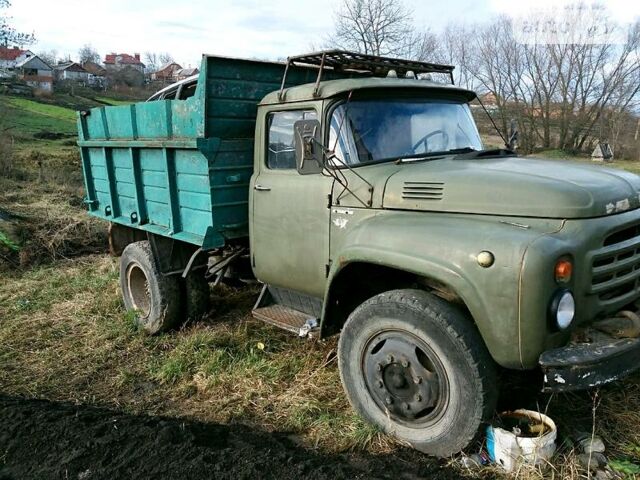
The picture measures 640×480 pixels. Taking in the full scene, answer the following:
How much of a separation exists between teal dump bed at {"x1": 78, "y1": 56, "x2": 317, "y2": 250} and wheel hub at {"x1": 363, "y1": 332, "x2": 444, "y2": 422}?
5.84 ft

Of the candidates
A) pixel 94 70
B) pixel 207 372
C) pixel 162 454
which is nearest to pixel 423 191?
pixel 162 454

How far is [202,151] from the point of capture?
165 inches

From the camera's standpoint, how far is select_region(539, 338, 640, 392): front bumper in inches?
102

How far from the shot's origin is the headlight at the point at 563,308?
2.60 metres

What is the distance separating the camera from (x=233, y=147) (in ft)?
14.5

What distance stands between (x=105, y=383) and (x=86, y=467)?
145 centimetres

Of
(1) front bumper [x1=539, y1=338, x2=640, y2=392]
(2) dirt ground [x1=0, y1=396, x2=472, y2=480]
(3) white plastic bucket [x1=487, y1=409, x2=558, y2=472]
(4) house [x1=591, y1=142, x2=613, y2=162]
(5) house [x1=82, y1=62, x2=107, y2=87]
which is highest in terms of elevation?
(5) house [x1=82, y1=62, x2=107, y2=87]

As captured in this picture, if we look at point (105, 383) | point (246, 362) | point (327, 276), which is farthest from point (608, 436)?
point (105, 383)

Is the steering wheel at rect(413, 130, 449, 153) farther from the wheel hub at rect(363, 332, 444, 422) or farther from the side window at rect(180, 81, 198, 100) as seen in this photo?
the side window at rect(180, 81, 198, 100)

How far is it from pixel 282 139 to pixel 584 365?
2554 millimetres

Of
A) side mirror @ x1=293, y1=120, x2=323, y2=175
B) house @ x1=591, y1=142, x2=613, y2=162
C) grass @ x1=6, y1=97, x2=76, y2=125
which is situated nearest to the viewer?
side mirror @ x1=293, y1=120, x2=323, y2=175

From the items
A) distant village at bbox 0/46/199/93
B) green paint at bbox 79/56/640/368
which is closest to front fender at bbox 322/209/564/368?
green paint at bbox 79/56/640/368

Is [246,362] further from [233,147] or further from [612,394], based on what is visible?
[612,394]

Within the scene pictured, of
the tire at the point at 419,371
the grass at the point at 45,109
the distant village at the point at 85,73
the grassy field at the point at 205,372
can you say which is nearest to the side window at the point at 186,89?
the grassy field at the point at 205,372
